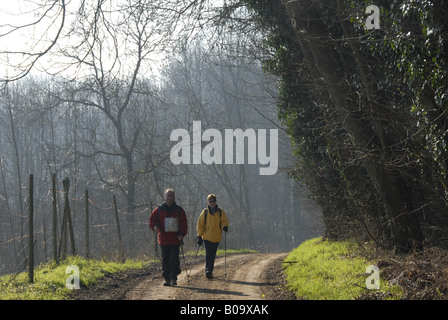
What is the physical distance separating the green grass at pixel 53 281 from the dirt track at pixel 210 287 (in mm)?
1171

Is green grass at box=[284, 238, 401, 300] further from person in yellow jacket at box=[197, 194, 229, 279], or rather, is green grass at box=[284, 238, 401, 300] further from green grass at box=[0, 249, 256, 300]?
green grass at box=[0, 249, 256, 300]

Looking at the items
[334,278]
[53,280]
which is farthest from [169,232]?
[334,278]

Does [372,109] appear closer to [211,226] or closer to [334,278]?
[334,278]

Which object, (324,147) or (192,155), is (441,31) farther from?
(192,155)

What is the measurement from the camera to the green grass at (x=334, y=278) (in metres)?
8.66

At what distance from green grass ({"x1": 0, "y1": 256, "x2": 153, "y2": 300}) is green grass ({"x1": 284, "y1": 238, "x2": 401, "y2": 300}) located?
4.38 m

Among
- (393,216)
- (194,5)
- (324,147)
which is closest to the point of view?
(393,216)

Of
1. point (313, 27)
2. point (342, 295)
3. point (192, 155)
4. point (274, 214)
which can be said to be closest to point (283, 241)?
point (274, 214)

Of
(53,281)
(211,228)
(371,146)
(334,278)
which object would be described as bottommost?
(53,281)

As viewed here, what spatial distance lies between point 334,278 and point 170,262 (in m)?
3.58

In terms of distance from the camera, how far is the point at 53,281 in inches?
422

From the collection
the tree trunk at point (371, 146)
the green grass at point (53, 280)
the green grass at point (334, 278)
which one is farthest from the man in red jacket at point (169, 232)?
the tree trunk at point (371, 146)

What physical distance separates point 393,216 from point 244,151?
1525 inches

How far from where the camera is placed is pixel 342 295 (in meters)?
8.57
